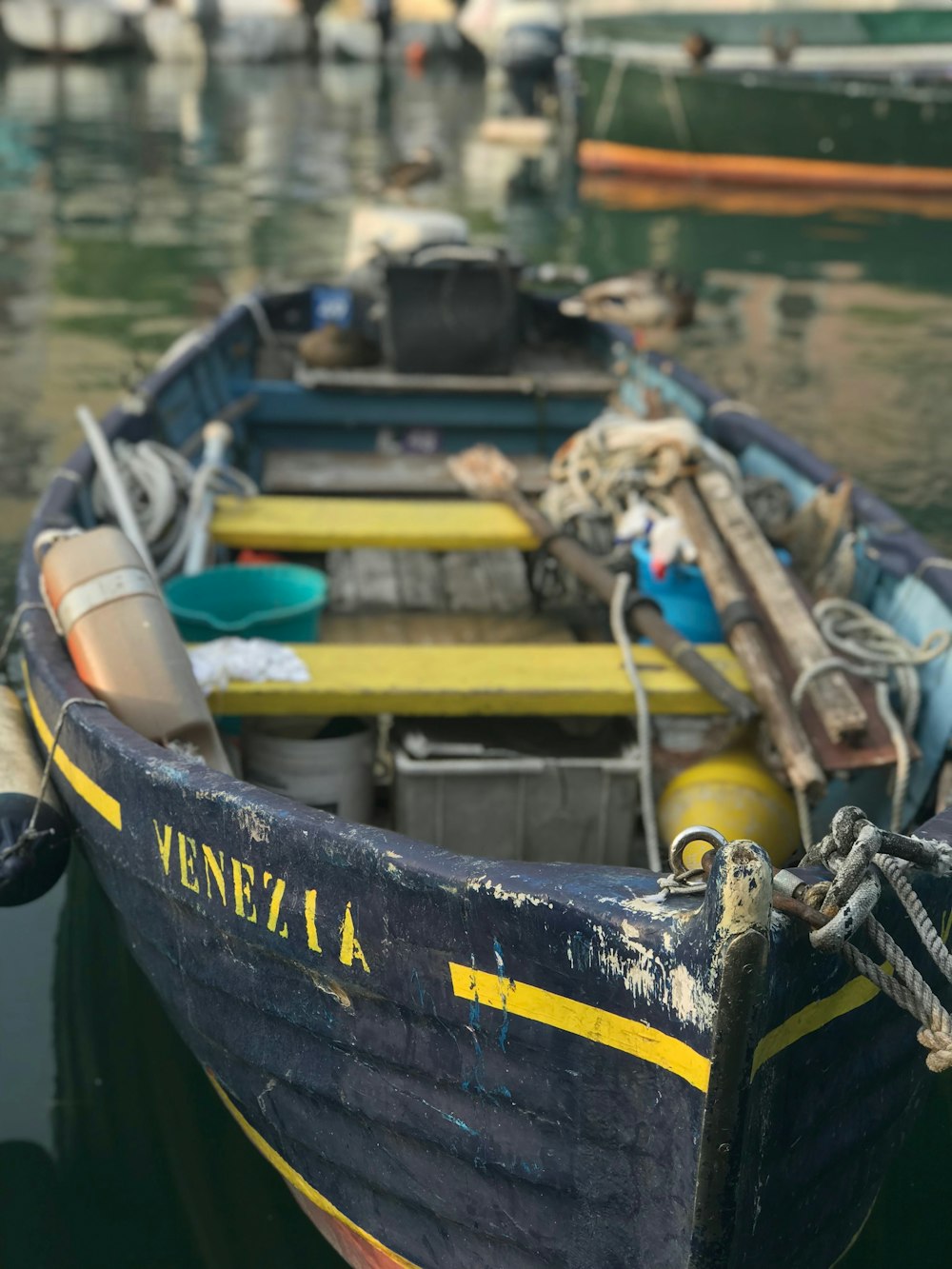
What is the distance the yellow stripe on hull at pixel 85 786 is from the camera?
336cm

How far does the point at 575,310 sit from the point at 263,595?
431 cm

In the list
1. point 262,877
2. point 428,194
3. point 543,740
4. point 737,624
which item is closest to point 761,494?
point 737,624

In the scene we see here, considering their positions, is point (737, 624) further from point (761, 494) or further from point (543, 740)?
point (761, 494)

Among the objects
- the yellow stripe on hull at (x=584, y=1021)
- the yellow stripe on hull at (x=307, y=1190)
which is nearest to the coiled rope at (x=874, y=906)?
the yellow stripe on hull at (x=584, y=1021)

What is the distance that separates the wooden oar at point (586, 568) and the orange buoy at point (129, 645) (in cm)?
152

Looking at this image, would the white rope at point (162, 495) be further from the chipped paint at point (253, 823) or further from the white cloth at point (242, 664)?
the chipped paint at point (253, 823)

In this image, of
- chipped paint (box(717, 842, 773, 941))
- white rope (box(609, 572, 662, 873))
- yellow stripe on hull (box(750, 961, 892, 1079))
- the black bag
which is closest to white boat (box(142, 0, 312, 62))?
the black bag

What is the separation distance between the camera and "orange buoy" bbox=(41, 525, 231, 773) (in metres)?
3.64

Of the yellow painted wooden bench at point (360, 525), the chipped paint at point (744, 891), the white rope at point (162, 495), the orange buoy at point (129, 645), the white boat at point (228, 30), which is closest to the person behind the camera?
the chipped paint at point (744, 891)

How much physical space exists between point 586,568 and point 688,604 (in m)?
0.40

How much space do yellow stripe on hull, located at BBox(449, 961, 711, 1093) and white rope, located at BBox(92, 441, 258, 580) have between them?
2898mm

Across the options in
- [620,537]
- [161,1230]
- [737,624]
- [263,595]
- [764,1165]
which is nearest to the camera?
[764,1165]

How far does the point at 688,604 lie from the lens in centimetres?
503

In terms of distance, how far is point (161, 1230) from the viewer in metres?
3.85
